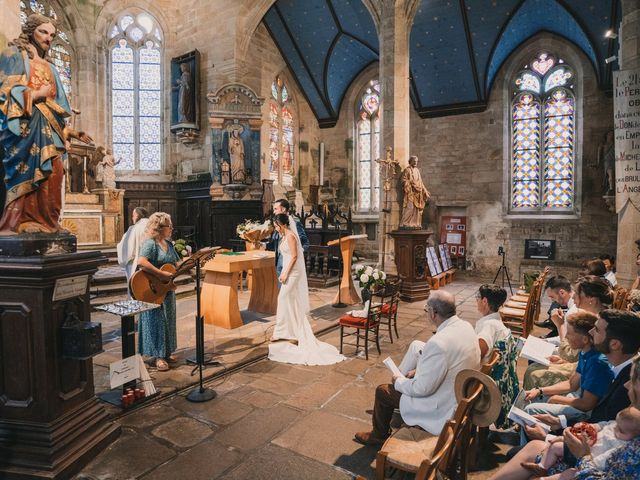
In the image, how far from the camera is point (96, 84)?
12859mm

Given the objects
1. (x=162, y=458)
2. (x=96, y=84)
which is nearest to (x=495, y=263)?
(x=162, y=458)

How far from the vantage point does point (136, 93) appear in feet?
44.4


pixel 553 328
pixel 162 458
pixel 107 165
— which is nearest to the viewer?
pixel 162 458

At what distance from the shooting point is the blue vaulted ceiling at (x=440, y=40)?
1106 centimetres

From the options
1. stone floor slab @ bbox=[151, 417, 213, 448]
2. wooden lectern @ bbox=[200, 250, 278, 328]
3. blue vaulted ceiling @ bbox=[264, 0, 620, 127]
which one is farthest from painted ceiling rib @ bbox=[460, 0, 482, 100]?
stone floor slab @ bbox=[151, 417, 213, 448]

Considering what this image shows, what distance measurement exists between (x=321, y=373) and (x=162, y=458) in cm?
205

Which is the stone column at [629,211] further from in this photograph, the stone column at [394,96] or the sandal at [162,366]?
the sandal at [162,366]

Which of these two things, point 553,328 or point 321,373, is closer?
point 321,373

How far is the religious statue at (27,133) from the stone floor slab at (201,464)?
73.0 inches

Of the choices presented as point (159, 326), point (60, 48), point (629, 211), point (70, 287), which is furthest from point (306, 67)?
point (70, 287)

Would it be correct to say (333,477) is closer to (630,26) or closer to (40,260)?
(40,260)

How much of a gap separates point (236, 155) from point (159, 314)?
28.3 ft

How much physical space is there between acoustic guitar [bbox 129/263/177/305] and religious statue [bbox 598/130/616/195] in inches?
420

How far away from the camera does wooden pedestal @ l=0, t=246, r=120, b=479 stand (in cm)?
284
